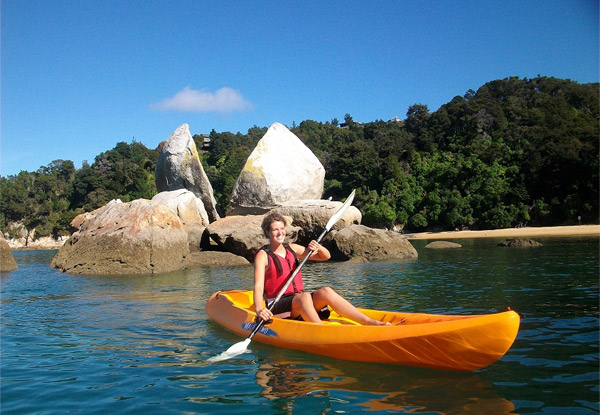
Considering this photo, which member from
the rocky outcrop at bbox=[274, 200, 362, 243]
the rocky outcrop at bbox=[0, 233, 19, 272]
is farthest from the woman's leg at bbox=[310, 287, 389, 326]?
the rocky outcrop at bbox=[0, 233, 19, 272]

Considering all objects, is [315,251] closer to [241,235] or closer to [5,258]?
[241,235]

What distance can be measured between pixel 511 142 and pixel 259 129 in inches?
2188

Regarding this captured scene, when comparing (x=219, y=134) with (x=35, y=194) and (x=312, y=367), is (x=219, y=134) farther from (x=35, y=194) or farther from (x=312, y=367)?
(x=312, y=367)

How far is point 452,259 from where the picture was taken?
50.1 feet

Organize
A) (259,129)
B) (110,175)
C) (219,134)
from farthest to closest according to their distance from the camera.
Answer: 1. (259,129)
2. (219,134)
3. (110,175)

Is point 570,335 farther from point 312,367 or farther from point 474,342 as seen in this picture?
point 312,367

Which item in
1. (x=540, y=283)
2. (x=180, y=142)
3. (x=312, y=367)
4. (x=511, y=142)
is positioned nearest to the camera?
(x=312, y=367)

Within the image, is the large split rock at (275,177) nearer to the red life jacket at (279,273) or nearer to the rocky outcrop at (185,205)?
the rocky outcrop at (185,205)

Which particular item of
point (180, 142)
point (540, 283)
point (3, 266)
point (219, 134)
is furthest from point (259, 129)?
point (540, 283)

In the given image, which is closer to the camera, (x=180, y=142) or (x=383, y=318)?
(x=383, y=318)

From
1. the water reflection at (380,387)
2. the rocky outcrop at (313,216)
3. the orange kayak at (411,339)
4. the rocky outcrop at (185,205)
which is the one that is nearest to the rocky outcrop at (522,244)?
the rocky outcrop at (313,216)

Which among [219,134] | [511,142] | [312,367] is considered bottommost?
[312,367]

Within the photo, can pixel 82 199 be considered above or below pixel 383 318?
above

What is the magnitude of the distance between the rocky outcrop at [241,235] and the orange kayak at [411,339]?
10.8 metres
